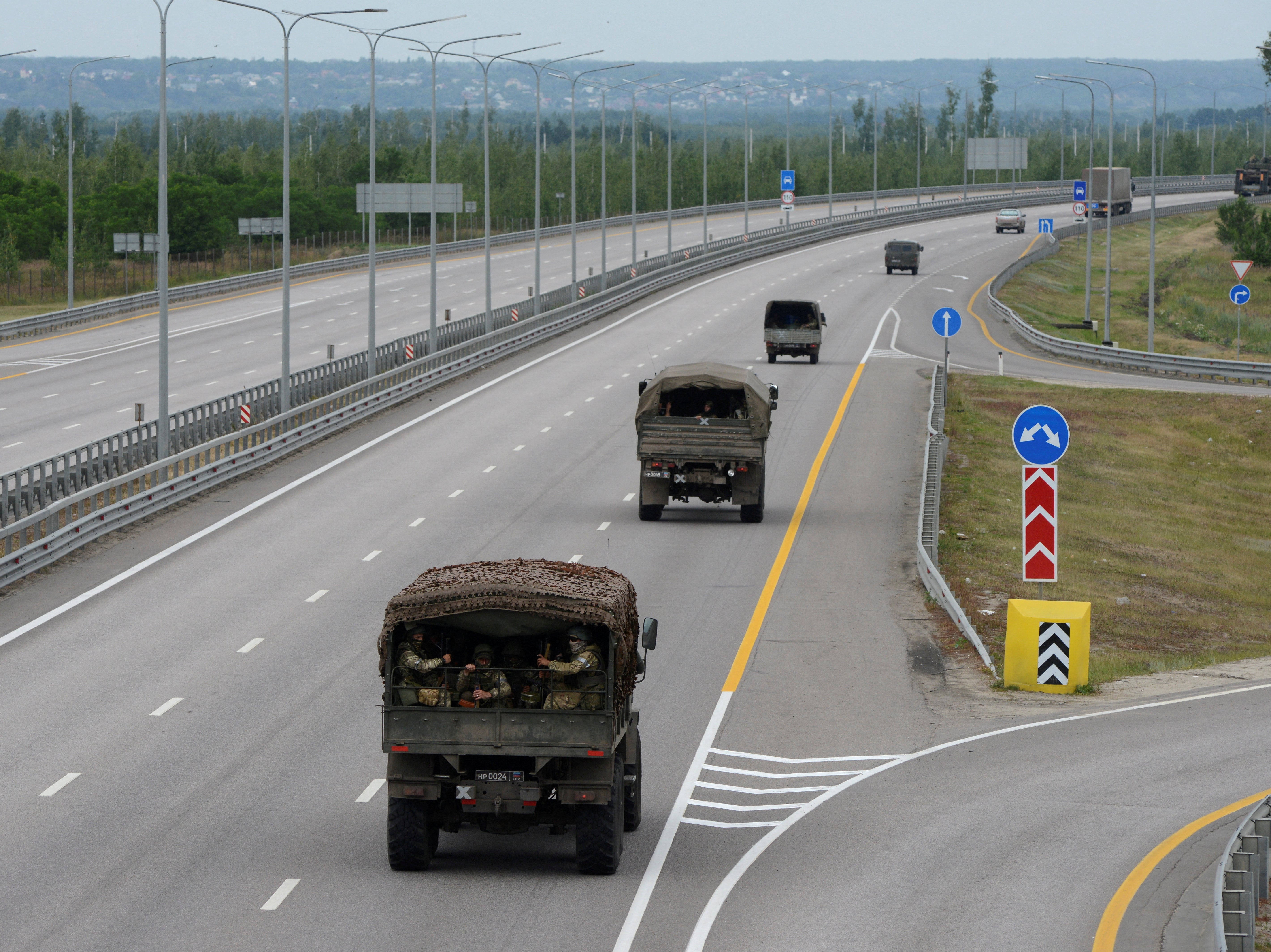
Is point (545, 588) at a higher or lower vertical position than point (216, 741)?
higher

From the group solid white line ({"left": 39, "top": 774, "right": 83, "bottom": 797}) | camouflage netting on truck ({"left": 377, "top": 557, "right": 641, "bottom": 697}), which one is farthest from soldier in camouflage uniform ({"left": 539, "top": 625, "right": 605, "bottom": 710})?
solid white line ({"left": 39, "top": 774, "right": 83, "bottom": 797})

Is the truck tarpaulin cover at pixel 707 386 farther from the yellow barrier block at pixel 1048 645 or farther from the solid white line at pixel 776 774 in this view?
the solid white line at pixel 776 774

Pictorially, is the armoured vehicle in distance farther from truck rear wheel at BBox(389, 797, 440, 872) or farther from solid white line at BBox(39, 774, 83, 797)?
truck rear wheel at BBox(389, 797, 440, 872)

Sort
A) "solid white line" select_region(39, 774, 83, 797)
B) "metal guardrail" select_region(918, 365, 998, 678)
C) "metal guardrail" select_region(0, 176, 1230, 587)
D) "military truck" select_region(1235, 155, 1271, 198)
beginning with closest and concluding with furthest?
"solid white line" select_region(39, 774, 83, 797) < "metal guardrail" select_region(918, 365, 998, 678) < "metal guardrail" select_region(0, 176, 1230, 587) < "military truck" select_region(1235, 155, 1271, 198)

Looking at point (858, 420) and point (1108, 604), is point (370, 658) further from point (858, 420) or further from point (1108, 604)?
point (858, 420)

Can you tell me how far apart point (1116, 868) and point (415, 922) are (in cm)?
587

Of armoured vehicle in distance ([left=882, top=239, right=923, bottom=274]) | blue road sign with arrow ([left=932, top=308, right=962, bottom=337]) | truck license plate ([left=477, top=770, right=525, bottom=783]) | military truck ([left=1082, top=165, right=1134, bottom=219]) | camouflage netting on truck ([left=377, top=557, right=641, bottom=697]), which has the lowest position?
truck license plate ([left=477, top=770, right=525, bottom=783])

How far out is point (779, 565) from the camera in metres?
30.6

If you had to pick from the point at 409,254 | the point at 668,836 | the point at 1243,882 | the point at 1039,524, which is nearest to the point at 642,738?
the point at 668,836

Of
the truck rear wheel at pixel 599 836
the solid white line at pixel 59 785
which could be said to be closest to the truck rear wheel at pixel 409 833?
the truck rear wheel at pixel 599 836

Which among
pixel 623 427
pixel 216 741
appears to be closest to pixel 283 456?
pixel 623 427

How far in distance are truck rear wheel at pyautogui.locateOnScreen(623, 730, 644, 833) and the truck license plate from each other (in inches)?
64.3

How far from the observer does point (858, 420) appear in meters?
48.3

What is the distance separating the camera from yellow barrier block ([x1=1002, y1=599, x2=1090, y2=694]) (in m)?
22.7
